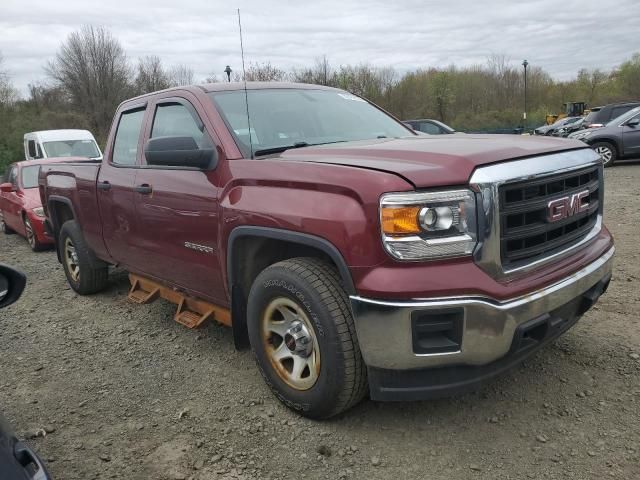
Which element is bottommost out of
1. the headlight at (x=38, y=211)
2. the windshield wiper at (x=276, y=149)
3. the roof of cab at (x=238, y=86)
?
the headlight at (x=38, y=211)

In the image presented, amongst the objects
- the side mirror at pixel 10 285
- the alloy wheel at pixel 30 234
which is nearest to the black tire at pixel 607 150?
the alloy wheel at pixel 30 234

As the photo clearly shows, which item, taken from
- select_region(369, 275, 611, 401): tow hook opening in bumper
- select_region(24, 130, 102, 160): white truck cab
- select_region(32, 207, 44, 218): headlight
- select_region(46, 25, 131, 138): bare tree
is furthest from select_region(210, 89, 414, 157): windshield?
select_region(46, 25, 131, 138): bare tree

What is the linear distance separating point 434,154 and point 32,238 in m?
7.86

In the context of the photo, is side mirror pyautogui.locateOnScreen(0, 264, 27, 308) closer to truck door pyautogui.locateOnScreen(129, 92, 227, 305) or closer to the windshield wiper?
truck door pyautogui.locateOnScreen(129, 92, 227, 305)

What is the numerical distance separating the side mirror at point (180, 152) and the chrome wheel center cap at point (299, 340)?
1117mm

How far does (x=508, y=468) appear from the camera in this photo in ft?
8.06

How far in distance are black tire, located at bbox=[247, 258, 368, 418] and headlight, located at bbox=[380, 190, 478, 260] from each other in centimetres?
44

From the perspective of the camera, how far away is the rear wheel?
329 inches

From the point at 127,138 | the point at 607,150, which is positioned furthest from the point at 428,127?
the point at 127,138

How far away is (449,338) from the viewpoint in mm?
2348

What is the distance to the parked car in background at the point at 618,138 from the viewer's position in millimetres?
13430

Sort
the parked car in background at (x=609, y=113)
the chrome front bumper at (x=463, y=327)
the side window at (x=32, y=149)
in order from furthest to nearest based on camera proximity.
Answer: the parked car in background at (x=609, y=113)
the side window at (x=32, y=149)
the chrome front bumper at (x=463, y=327)

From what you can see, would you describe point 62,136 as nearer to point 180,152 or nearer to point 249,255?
point 180,152

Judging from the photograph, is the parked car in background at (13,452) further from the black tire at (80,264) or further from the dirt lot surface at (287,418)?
the black tire at (80,264)
